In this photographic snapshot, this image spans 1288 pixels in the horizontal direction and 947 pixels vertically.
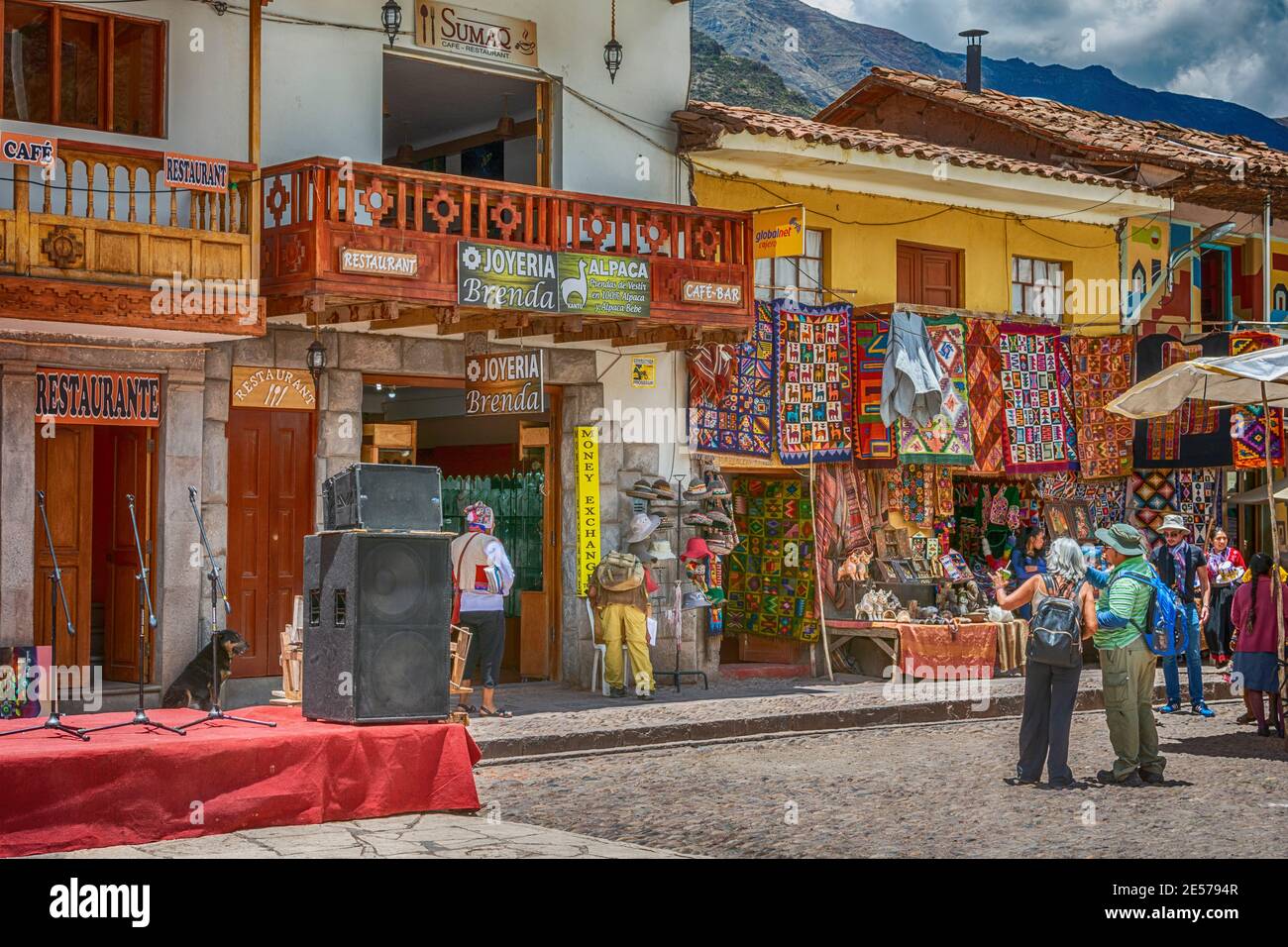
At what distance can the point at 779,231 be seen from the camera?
702 inches

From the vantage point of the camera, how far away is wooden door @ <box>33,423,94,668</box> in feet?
47.5

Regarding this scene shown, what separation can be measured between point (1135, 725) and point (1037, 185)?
11.0 meters

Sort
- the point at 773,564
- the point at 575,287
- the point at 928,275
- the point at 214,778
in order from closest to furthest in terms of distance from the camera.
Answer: the point at 214,778, the point at 575,287, the point at 773,564, the point at 928,275

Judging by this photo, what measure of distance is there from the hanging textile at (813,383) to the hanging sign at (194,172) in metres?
6.87

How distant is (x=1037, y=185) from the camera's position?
2108 cm

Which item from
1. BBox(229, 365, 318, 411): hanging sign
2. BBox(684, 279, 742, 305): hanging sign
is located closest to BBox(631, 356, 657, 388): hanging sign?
BBox(684, 279, 742, 305): hanging sign

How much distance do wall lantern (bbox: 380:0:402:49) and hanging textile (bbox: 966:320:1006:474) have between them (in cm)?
757

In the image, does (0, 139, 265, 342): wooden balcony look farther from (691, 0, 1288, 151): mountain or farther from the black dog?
(691, 0, 1288, 151): mountain

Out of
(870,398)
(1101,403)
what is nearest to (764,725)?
(870,398)

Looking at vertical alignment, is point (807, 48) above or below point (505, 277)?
above

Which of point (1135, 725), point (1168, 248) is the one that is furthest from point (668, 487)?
point (1168, 248)

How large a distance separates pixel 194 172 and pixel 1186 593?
9551 mm

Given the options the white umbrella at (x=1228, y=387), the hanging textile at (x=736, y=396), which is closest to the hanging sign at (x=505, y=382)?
the hanging textile at (x=736, y=396)

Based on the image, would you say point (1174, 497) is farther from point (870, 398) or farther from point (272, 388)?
point (272, 388)
